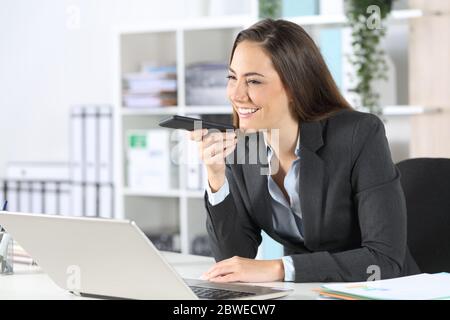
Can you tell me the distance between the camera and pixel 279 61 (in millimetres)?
1975

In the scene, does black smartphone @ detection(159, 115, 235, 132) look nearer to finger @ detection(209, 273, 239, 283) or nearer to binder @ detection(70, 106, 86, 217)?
finger @ detection(209, 273, 239, 283)

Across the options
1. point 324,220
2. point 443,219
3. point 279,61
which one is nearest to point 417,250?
point 443,219

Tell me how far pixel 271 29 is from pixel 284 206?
43cm

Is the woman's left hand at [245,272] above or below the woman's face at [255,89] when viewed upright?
below

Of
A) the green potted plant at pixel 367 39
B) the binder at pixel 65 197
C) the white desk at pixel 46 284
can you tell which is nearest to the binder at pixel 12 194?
the binder at pixel 65 197

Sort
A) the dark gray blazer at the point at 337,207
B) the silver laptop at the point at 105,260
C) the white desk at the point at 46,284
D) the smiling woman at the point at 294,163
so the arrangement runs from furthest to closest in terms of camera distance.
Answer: the smiling woman at the point at 294,163, the dark gray blazer at the point at 337,207, the white desk at the point at 46,284, the silver laptop at the point at 105,260

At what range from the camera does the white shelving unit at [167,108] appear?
13.0 feet

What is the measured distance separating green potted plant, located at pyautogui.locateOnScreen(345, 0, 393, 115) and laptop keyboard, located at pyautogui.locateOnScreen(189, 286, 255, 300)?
1.96 meters

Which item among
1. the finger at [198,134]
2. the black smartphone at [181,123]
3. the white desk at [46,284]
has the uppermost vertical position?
the black smartphone at [181,123]

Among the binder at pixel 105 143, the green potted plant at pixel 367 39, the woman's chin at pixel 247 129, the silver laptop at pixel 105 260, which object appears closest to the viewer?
the silver laptop at pixel 105 260

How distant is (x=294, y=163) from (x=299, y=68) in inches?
9.0

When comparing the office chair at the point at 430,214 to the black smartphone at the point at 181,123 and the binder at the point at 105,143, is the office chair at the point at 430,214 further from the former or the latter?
the binder at the point at 105,143

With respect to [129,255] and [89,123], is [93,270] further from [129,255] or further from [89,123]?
[89,123]

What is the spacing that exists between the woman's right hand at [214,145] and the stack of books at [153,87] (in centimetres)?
210
